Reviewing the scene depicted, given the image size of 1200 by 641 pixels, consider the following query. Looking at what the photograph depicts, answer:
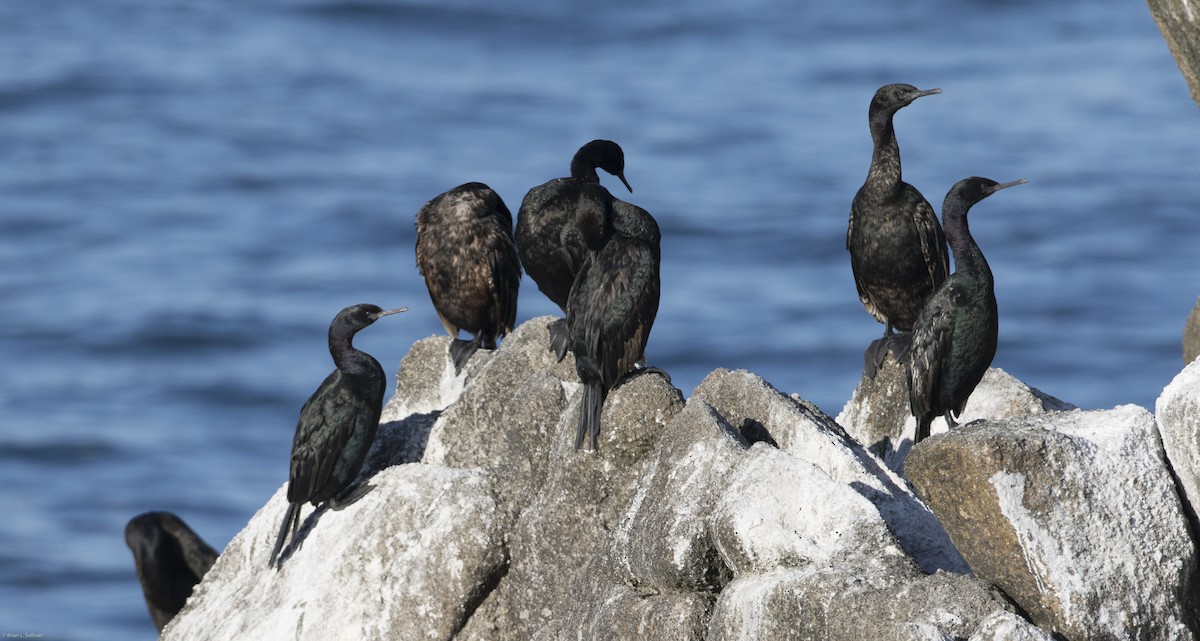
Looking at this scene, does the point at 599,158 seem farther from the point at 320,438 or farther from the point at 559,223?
the point at 320,438

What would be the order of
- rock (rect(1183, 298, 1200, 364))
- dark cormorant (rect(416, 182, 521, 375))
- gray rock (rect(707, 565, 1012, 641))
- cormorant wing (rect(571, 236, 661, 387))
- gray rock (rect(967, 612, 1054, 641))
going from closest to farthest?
gray rock (rect(967, 612, 1054, 641)) < gray rock (rect(707, 565, 1012, 641)) < cormorant wing (rect(571, 236, 661, 387)) < rock (rect(1183, 298, 1200, 364)) < dark cormorant (rect(416, 182, 521, 375))

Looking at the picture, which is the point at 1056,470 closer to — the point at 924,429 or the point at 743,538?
the point at 743,538

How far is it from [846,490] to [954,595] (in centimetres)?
71

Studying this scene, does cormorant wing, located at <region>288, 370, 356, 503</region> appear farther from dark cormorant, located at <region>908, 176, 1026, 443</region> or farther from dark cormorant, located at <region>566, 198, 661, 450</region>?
dark cormorant, located at <region>908, 176, 1026, 443</region>

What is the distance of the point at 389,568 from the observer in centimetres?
805

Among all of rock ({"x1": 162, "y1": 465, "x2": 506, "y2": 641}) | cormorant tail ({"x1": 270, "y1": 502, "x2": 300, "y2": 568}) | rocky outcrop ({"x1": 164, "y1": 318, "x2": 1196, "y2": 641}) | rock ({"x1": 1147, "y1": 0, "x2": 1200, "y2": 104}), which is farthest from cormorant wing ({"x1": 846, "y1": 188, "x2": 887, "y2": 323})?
cormorant tail ({"x1": 270, "y1": 502, "x2": 300, "y2": 568})

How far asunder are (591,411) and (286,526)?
1.75 meters

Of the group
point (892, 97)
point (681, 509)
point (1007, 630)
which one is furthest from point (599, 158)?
point (1007, 630)

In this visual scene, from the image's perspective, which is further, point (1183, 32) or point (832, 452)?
point (1183, 32)

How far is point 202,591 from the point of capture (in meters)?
9.34

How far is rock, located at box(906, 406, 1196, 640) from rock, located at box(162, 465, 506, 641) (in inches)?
102

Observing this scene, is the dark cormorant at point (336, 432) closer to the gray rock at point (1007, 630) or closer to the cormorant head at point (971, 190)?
the cormorant head at point (971, 190)

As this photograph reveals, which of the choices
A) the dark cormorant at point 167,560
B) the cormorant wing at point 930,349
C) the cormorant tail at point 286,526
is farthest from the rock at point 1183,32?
the dark cormorant at point 167,560

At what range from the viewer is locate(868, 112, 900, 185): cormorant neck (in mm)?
9641
